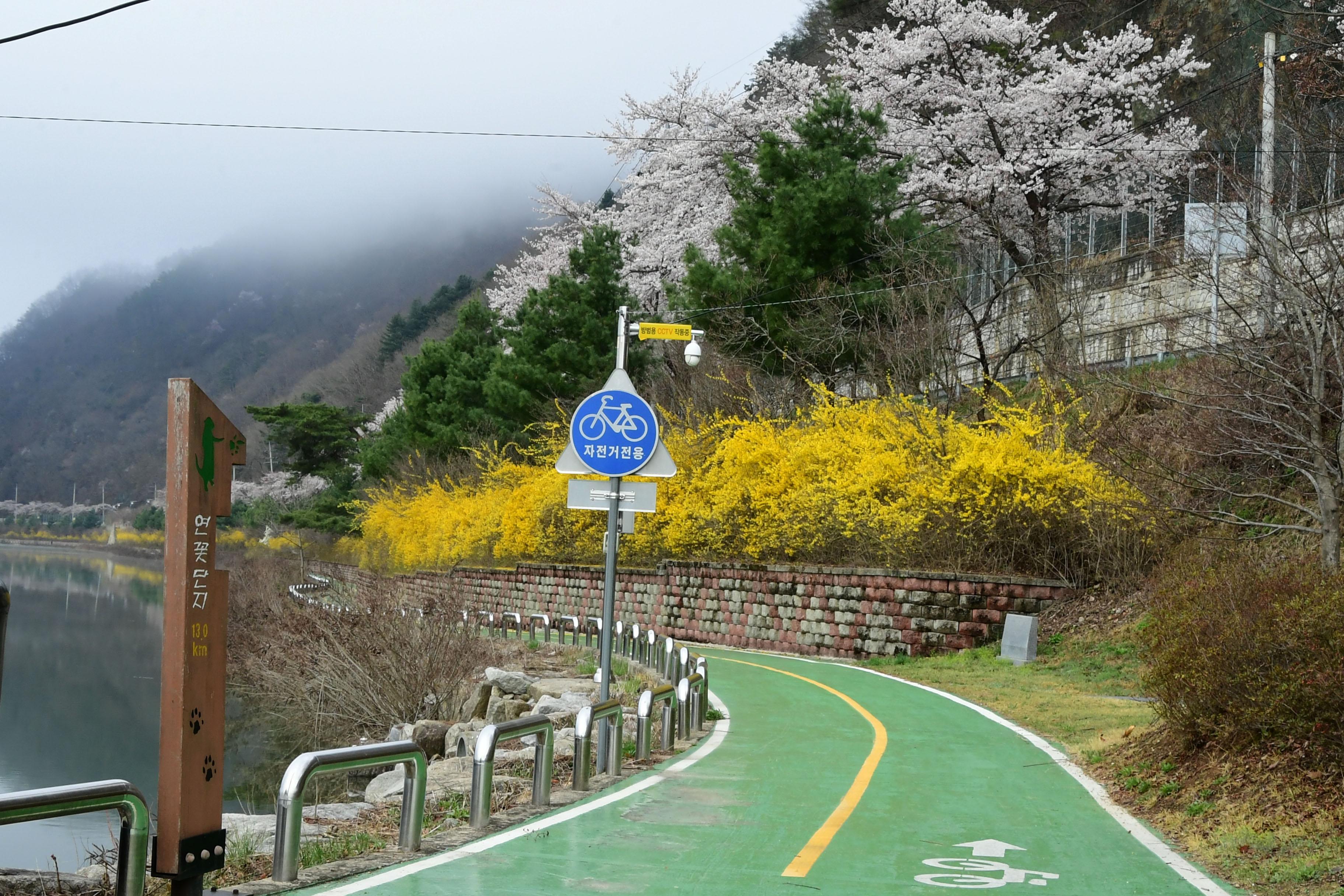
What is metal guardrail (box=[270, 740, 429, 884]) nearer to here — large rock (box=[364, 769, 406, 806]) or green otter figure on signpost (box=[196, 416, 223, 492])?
green otter figure on signpost (box=[196, 416, 223, 492])

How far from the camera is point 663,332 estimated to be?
1407cm

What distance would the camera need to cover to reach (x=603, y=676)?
12031 millimetres

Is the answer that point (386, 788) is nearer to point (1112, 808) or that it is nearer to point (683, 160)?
point (1112, 808)

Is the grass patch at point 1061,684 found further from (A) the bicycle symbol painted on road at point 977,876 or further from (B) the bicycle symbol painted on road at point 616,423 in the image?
(B) the bicycle symbol painted on road at point 616,423

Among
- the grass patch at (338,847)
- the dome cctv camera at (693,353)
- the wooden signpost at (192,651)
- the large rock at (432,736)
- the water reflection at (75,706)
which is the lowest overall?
the water reflection at (75,706)

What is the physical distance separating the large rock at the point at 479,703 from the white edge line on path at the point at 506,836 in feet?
26.3

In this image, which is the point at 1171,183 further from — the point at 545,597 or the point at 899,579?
the point at 545,597

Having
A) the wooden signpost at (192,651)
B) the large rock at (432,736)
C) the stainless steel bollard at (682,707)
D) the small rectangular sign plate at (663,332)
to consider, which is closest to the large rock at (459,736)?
the large rock at (432,736)

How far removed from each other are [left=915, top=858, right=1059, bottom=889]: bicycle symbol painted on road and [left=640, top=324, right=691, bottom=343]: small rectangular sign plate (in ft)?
23.6

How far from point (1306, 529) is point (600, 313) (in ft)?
102

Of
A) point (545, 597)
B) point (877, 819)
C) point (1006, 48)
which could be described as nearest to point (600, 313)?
point (545, 597)

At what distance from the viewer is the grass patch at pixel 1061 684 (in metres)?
14.2

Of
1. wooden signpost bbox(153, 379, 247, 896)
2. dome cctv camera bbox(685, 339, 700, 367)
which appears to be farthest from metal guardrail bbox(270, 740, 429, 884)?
dome cctv camera bbox(685, 339, 700, 367)

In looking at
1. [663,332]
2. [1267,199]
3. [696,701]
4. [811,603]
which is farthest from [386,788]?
[811,603]
